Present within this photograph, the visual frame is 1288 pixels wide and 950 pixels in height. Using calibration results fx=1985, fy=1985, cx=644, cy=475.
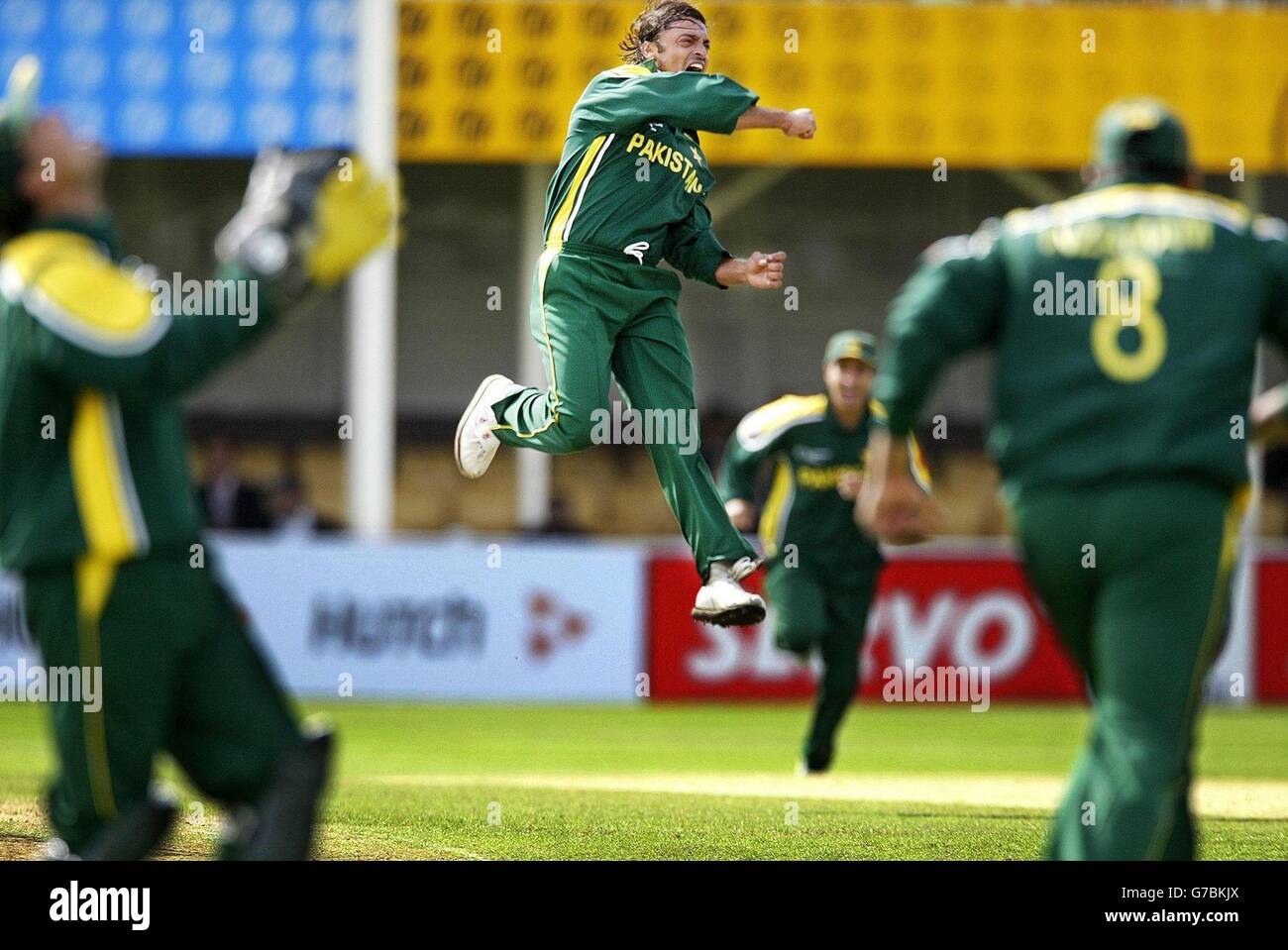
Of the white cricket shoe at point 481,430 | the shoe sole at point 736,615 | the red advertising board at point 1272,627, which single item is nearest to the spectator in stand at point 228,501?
the red advertising board at point 1272,627

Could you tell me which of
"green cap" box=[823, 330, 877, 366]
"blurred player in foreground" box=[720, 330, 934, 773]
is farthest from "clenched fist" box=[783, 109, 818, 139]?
"green cap" box=[823, 330, 877, 366]

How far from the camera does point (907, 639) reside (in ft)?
61.2

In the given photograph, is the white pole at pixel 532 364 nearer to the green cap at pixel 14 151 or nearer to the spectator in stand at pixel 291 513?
the spectator in stand at pixel 291 513

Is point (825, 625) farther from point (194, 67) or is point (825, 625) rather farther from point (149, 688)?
point (194, 67)

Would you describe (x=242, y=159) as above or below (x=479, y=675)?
above

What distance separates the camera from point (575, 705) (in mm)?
18750

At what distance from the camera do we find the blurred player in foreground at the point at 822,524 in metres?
11.8

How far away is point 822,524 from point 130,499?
7.52 metres

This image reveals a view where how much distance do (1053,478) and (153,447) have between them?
2361 mm

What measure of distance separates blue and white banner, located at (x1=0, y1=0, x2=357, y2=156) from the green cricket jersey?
15334 millimetres

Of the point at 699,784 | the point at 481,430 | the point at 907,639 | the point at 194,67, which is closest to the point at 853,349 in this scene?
the point at 699,784
